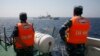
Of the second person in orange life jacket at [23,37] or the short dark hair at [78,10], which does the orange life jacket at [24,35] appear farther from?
the short dark hair at [78,10]

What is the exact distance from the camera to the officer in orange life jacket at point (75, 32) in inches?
227

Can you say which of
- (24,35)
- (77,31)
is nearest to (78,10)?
(77,31)

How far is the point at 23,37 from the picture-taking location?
6.58 m

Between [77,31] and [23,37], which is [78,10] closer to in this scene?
[77,31]

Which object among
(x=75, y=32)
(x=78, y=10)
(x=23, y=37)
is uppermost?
(x=78, y=10)

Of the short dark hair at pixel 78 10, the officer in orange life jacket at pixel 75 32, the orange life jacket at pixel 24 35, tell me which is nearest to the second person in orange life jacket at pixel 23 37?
the orange life jacket at pixel 24 35

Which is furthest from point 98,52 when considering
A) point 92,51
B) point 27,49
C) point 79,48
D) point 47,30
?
point 47,30

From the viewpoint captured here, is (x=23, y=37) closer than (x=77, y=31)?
No

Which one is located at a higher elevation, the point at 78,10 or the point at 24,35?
the point at 78,10

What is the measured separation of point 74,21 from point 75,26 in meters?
0.15

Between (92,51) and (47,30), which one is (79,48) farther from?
(47,30)

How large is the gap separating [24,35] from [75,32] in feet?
5.72

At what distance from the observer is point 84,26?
234 inches

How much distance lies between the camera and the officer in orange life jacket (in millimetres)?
5754
